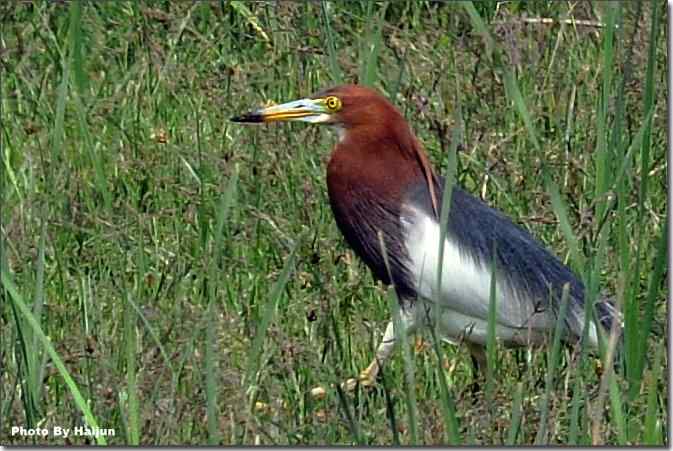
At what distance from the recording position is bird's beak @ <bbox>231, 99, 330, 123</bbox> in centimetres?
269

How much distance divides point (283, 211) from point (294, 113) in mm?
205

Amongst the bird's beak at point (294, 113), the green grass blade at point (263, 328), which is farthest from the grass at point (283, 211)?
the bird's beak at point (294, 113)

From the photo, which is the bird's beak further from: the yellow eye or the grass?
the grass

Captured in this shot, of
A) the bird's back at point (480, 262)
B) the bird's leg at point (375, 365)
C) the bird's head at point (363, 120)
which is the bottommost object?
the bird's leg at point (375, 365)

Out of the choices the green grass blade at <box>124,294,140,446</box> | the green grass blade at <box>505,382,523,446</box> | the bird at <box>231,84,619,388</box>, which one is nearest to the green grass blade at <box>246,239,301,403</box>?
the green grass blade at <box>124,294,140,446</box>

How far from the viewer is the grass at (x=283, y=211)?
221 centimetres

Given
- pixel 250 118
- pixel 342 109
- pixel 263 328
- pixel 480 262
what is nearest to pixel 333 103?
pixel 342 109

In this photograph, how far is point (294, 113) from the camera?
2.71 m

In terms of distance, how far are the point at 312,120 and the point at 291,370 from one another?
0.54 metres

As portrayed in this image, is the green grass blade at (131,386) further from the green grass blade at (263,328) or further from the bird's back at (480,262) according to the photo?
the bird's back at (480,262)

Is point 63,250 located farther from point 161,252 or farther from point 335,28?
point 335,28

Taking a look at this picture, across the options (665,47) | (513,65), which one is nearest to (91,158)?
(513,65)

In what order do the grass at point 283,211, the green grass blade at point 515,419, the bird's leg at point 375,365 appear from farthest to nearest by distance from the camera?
the bird's leg at point 375,365, the grass at point 283,211, the green grass blade at point 515,419

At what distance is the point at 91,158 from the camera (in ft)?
9.81
